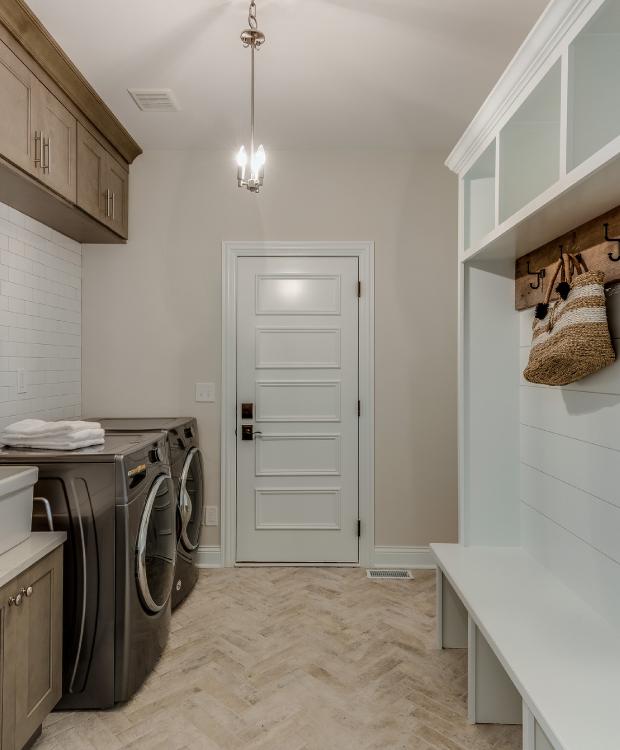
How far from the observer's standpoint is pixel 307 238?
3662 mm

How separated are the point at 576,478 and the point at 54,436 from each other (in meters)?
2.03

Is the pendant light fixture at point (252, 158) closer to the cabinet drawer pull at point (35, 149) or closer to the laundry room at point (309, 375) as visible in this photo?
the laundry room at point (309, 375)

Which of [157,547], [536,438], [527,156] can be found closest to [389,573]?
[536,438]

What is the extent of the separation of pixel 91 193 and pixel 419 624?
2.84 metres

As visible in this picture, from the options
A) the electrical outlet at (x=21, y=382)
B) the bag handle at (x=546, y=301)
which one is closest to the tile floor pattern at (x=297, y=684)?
the electrical outlet at (x=21, y=382)

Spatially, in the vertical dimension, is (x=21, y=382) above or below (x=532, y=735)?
above

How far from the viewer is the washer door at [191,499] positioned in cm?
308

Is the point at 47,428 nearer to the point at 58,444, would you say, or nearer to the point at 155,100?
the point at 58,444

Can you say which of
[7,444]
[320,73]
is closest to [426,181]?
[320,73]

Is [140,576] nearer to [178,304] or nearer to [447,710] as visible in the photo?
[447,710]

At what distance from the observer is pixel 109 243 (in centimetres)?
365

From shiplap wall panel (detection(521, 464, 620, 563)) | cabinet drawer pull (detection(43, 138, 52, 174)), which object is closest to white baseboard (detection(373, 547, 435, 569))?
Answer: shiplap wall panel (detection(521, 464, 620, 563))

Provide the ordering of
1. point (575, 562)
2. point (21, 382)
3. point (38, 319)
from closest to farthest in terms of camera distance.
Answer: point (575, 562) < point (21, 382) < point (38, 319)

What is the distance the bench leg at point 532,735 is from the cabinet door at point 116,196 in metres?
3.06
